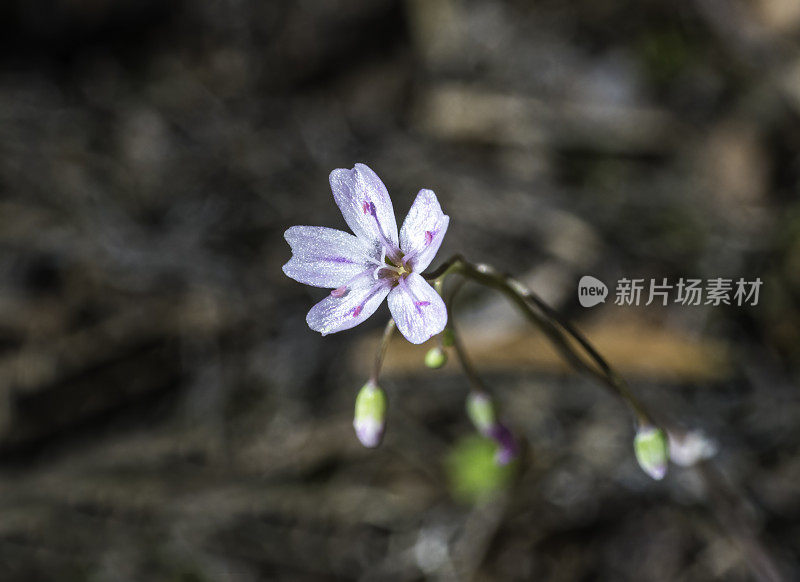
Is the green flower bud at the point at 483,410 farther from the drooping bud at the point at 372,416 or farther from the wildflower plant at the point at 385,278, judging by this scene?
the drooping bud at the point at 372,416

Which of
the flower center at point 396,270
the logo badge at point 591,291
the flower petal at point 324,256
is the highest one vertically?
the logo badge at point 591,291

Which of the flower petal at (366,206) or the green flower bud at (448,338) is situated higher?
the flower petal at (366,206)

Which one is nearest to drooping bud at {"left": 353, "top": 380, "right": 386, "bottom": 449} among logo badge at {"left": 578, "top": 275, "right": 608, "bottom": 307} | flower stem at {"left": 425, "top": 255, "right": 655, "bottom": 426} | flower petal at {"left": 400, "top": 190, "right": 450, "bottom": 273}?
flower stem at {"left": 425, "top": 255, "right": 655, "bottom": 426}

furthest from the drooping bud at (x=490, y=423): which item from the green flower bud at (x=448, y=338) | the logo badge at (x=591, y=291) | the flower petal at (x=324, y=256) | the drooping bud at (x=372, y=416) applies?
the logo badge at (x=591, y=291)

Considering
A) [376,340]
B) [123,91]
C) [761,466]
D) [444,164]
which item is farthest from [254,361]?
[761,466]

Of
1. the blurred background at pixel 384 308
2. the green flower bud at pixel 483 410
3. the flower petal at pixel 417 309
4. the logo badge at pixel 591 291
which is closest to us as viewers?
the flower petal at pixel 417 309

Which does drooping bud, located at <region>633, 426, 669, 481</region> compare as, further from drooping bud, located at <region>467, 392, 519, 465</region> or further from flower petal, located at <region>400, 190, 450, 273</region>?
flower petal, located at <region>400, 190, 450, 273</region>

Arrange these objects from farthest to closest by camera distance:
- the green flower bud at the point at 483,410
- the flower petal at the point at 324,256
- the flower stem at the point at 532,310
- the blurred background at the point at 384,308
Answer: the blurred background at the point at 384,308 → the green flower bud at the point at 483,410 → the flower petal at the point at 324,256 → the flower stem at the point at 532,310
